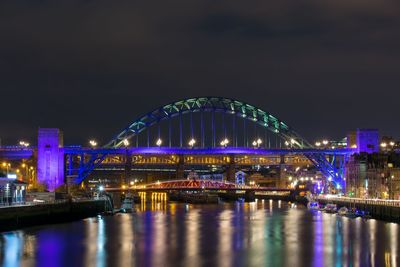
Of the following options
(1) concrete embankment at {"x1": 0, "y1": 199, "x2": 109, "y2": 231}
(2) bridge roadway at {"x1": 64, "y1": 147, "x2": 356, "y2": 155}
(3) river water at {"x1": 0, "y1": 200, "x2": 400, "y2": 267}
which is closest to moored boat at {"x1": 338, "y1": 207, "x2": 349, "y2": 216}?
(3) river water at {"x1": 0, "y1": 200, "x2": 400, "y2": 267}

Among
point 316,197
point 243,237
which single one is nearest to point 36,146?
point 316,197

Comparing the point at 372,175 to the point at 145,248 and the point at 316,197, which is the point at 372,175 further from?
the point at 145,248

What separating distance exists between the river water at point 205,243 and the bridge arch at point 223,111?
38.8 meters

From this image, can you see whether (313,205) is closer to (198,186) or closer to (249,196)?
(198,186)

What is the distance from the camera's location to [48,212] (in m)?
68.9

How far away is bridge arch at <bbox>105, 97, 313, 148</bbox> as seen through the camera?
368 feet

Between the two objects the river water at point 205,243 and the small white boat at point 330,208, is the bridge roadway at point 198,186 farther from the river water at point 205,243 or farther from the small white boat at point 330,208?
the river water at point 205,243

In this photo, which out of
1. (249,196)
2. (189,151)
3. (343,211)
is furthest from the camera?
(249,196)

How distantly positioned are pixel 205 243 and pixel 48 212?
19620 millimetres

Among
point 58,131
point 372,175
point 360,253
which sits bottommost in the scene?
point 360,253

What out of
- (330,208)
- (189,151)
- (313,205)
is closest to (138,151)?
(189,151)

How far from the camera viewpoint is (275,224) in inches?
2761

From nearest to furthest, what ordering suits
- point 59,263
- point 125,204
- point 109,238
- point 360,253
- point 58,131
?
1. point 59,263
2. point 360,253
3. point 109,238
4. point 125,204
5. point 58,131

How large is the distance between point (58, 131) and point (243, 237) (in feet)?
164
